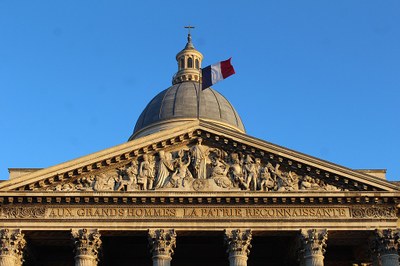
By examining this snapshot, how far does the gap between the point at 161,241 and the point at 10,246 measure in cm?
672

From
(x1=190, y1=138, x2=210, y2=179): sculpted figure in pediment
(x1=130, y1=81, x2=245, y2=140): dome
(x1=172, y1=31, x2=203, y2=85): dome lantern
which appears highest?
(x1=172, y1=31, x2=203, y2=85): dome lantern

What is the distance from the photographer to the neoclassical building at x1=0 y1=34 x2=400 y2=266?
3484 cm

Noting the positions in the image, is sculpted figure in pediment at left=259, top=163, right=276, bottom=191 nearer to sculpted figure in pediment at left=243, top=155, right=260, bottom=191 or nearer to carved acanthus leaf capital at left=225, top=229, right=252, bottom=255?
sculpted figure in pediment at left=243, top=155, right=260, bottom=191

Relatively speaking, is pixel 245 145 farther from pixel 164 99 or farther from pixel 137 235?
pixel 164 99

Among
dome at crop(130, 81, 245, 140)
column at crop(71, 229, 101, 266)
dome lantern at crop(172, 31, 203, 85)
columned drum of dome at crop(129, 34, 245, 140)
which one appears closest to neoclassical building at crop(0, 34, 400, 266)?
column at crop(71, 229, 101, 266)

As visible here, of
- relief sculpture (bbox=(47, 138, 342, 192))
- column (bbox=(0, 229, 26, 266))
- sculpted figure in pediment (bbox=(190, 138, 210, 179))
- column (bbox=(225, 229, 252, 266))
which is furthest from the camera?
sculpted figure in pediment (bbox=(190, 138, 210, 179))

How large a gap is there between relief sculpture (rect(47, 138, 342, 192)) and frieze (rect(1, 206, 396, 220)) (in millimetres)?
917

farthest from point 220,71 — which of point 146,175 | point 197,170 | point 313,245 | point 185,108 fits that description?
point 185,108

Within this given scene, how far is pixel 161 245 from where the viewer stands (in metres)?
34.5

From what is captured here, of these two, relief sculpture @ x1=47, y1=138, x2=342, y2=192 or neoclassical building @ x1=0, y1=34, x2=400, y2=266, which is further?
relief sculpture @ x1=47, y1=138, x2=342, y2=192

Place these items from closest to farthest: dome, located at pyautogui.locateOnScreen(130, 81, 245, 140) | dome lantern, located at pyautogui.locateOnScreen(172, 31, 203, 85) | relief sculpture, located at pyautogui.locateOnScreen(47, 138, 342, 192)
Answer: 1. relief sculpture, located at pyautogui.locateOnScreen(47, 138, 342, 192)
2. dome, located at pyautogui.locateOnScreen(130, 81, 245, 140)
3. dome lantern, located at pyautogui.locateOnScreen(172, 31, 203, 85)

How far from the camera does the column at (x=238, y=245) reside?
113 ft

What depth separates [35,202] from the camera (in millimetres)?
35219

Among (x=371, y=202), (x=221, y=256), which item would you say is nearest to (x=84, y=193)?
(x=221, y=256)
